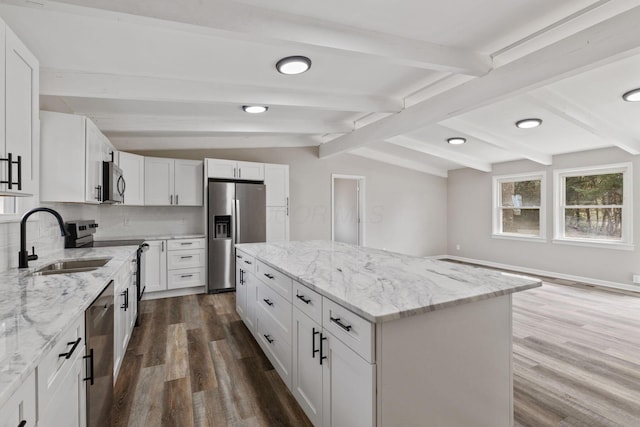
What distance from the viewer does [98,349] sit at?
1458 millimetres

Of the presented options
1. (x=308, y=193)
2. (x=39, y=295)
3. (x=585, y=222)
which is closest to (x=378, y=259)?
(x=39, y=295)

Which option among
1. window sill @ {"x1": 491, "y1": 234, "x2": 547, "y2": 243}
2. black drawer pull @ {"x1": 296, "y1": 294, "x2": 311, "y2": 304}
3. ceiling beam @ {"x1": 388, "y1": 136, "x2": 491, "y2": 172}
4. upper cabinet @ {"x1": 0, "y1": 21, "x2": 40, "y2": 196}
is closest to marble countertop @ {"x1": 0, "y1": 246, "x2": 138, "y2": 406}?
upper cabinet @ {"x1": 0, "y1": 21, "x2": 40, "y2": 196}

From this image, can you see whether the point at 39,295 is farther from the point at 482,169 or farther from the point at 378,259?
the point at 482,169

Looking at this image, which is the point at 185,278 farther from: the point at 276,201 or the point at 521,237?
the point at 521,237

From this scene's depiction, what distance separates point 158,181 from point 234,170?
1.10 metres

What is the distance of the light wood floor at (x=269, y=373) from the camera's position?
188 cm

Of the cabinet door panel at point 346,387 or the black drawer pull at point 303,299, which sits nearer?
the cabinet door panel at point 346,387

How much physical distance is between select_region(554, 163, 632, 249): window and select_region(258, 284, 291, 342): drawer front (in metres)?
5.64

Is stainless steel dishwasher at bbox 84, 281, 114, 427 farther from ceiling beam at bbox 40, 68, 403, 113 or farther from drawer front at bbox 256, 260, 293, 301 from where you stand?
ceiling beam at bbox 40, 68, 403, 113

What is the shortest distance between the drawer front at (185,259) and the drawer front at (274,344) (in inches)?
88.4

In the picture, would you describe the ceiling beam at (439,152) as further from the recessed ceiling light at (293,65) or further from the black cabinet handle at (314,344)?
the black cabinet handle at (314,344)

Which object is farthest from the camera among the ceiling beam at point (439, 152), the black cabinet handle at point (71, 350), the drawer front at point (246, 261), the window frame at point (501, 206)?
the window frame at point (501, 206)

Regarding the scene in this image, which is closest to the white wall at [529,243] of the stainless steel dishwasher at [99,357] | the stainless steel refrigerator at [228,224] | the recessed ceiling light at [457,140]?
the recessed ceiling light at [457,140]

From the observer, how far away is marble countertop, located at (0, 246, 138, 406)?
788mm
